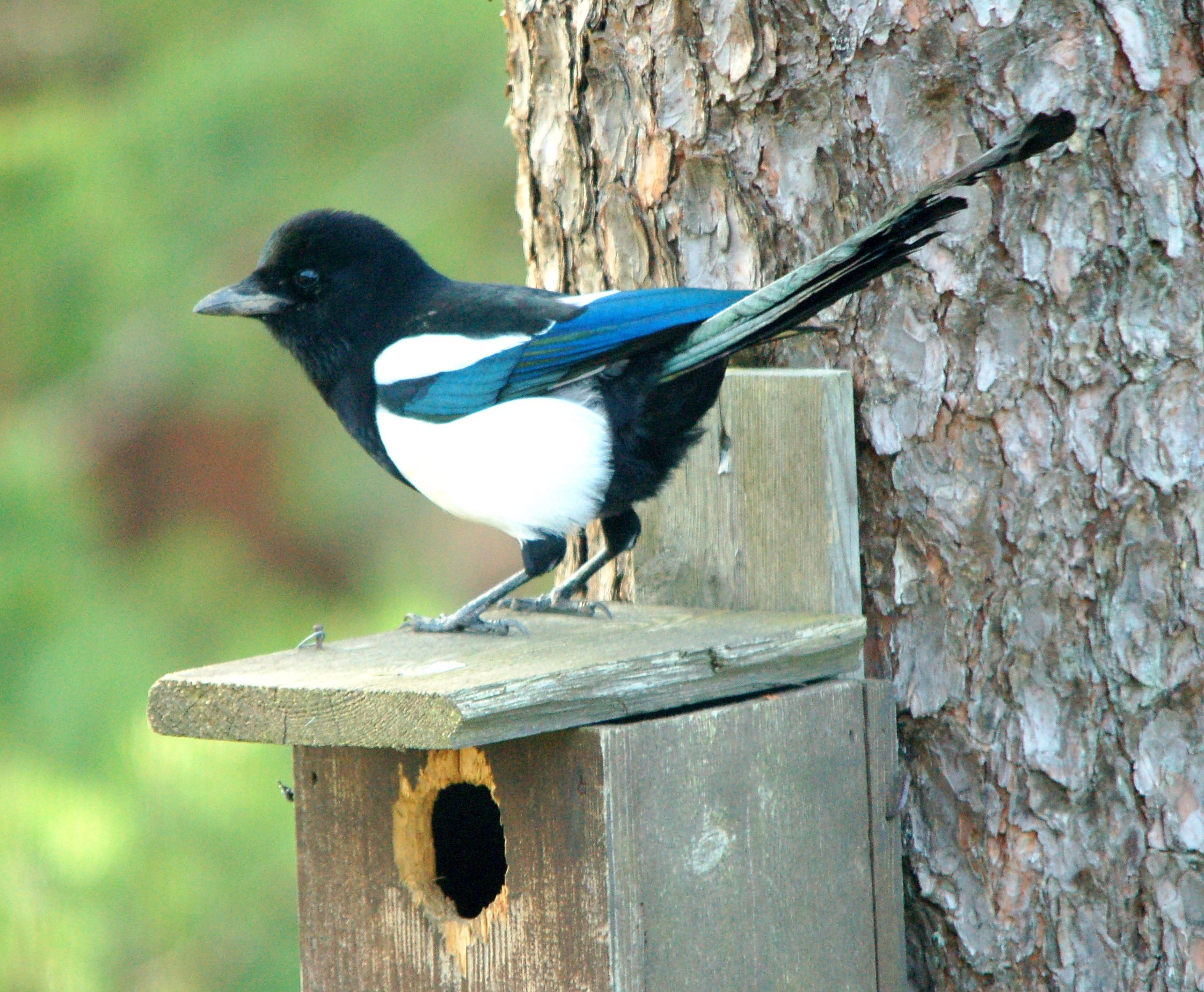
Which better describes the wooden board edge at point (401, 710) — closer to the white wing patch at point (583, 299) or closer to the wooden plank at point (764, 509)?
the wooden plank at point (764, 509)

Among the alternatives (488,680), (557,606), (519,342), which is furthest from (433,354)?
(488,680)

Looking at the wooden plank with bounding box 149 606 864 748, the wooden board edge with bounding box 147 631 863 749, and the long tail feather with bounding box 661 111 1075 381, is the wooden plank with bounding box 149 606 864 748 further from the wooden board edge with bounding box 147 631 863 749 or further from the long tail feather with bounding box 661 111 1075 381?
the long tail feather with bounding box 661 111 1075 381

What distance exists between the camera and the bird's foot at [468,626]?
5.95 feet

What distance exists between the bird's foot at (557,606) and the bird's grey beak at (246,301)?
0.54m

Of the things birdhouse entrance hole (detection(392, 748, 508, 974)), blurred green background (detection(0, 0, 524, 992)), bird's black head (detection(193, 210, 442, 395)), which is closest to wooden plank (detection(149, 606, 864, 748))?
birdhouse entrance hole (detection(392, 748, 508, 974))

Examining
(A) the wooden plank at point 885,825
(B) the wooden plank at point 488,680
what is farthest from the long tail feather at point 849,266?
(A) the wooden plank at point 885,825

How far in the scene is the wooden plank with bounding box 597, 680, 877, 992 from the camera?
58.3 inches

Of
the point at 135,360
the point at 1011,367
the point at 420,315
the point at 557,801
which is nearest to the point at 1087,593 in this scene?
the point at 1011,367

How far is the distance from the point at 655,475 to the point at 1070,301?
54 centimetres

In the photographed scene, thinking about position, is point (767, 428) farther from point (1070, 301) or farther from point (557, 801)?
point (557, 801)

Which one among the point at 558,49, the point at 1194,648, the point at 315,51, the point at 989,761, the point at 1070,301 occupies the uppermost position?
the point at 315,51

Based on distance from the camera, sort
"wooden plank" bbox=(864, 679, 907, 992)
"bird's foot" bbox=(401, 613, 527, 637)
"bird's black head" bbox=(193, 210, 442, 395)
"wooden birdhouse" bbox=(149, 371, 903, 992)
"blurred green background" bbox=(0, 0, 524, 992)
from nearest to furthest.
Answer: "wooden birdhouse" bbox=(149, 371, 903, 992) → "wooden plank" bbox=(864, 679, 907, 992) → "bird's foot" bbox=(401, 613, 527, 637) → "bird's black head" bbox=(193, 210, 442, 395) → "blurred green background" bbox=(0, 0, 524, 992)

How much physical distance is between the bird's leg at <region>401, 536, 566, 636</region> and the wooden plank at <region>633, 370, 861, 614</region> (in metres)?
0.15

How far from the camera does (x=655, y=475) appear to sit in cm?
183
